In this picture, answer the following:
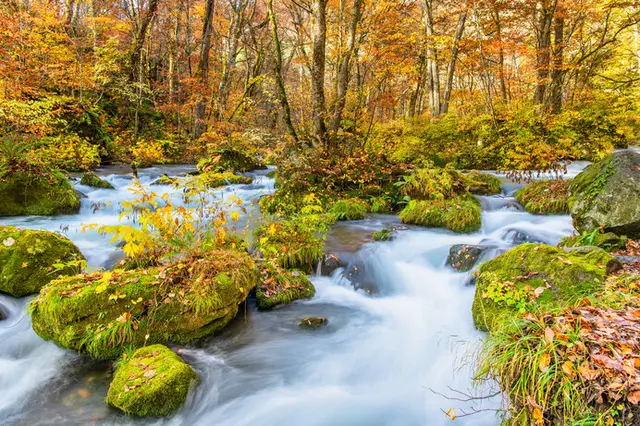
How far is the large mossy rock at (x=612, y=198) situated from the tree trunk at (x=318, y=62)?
237 inches

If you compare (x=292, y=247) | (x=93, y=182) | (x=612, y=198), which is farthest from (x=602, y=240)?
(x=93, y=182)

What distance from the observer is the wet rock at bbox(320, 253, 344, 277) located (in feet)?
21.6

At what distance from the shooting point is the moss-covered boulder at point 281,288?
17.8 feet

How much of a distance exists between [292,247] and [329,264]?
73cm

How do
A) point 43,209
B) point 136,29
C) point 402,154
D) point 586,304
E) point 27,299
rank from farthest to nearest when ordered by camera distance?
point 136,29
point 402,154
point 43,209
point 27,299
point 586,304

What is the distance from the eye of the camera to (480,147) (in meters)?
14.5

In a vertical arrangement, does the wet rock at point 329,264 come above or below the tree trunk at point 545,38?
below

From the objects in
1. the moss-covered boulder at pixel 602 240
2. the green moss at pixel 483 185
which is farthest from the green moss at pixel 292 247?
the green moss at pixel 483 185

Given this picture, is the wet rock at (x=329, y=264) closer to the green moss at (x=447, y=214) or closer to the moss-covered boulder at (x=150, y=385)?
the green moss at (x=447, y=214)

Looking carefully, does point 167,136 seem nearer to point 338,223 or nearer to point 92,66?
point 92,66

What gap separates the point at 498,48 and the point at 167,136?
15667 mm

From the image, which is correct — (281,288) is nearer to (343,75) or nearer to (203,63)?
(343,75)

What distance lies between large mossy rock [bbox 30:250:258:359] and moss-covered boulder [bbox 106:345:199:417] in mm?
582

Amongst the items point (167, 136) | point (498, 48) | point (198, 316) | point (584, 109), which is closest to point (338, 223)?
point (198, 316)
